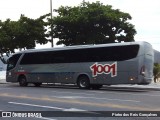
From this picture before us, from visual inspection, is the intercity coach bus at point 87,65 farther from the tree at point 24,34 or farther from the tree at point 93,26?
the tree at point 24,34

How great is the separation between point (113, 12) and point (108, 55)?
11448 millimetres

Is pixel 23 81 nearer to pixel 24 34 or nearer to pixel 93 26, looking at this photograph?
pixel 93 26

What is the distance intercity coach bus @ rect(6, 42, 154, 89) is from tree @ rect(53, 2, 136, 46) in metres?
6.34

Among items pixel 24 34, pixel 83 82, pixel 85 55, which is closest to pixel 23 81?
pixel 83 82

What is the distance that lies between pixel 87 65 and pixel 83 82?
1230mm

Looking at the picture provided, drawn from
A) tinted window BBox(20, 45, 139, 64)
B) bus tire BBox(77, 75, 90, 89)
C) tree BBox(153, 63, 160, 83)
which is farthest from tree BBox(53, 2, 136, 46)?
bus tire BBox(77, 75, 90, 89)

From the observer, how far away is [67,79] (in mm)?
30094

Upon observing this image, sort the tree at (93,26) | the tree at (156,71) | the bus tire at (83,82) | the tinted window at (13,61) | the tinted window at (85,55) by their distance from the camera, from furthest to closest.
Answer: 1. the tree at (93,26)
2. the tree at (156,71)
3. the tinted window at (13,61)
4. the bus tire at (83,82)
5. the tinted window at (85,55)

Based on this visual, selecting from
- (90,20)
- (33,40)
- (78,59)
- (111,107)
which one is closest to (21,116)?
(111,107)

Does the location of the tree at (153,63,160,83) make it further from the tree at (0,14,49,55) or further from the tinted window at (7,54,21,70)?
the tree at (0,14,49,55)

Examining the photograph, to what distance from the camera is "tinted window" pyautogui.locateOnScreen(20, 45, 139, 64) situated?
26719 millimetres

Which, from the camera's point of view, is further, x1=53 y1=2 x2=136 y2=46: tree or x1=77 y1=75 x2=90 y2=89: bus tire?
x1=53 y1=2 x2=136 y2=46: tree

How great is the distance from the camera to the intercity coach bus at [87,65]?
26.5 metres

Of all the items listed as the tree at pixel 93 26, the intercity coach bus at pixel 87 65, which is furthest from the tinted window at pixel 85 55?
the tree at pixel 93 26
